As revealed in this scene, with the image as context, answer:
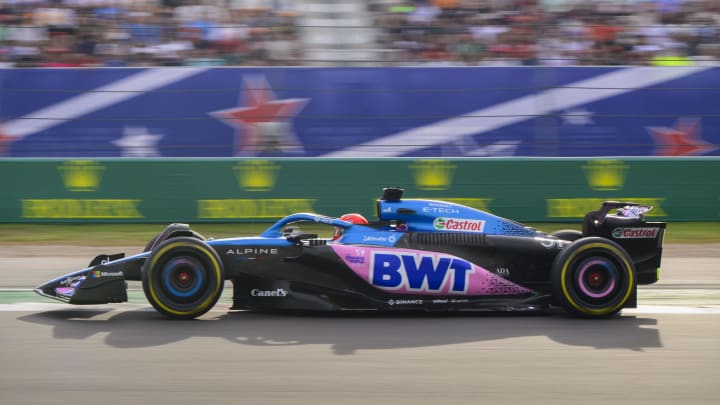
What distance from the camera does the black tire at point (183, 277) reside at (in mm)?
7094

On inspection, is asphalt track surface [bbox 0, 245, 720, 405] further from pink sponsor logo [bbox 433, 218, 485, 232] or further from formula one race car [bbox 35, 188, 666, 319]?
pink sponsor logo [bbox 433, 218, 485, 232]

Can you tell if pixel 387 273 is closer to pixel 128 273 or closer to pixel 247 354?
pixel 247 354

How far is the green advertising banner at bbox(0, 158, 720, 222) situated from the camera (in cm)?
1384

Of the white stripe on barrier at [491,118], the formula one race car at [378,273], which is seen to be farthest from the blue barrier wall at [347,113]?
the formula one race car at [378,273]

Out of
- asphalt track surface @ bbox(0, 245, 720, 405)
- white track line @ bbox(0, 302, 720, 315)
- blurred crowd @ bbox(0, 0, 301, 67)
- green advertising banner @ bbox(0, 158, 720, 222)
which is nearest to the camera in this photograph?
asphalt track surface @ bbox(0, 245, 720, 405)

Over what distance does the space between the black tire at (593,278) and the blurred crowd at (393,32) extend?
8592mm

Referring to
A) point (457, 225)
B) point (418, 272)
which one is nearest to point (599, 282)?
point (457, 225)

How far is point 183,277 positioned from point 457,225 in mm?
2123

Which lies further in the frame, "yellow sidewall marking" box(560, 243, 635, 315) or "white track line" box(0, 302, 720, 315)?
"white track line" box(0, 302, 720, 315)

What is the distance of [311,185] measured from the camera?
14.0 metres

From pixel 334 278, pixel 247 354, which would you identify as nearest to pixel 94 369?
pixel 247 354

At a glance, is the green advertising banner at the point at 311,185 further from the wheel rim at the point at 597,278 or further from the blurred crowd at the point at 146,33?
the wheel rim at the point at 597,278

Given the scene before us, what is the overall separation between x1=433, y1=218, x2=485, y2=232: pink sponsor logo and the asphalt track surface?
678 mm

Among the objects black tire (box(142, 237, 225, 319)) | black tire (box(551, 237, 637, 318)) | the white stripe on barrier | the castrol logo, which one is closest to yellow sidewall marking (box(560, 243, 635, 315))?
black tire (box(551, 237, 637, 318))
